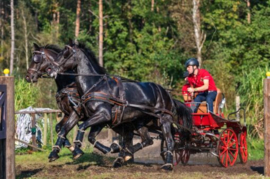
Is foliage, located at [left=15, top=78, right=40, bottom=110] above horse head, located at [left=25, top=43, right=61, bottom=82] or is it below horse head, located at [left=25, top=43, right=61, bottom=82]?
below

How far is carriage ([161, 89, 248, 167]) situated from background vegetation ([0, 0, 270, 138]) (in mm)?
12337

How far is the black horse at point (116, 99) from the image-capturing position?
467 inches

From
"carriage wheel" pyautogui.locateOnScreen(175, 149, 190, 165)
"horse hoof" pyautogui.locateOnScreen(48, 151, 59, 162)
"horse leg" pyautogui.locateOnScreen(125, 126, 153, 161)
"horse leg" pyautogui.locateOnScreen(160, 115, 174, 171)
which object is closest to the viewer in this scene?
"horse hoof" pyautogui.locateOnScreen(48, 151, 59, 162)

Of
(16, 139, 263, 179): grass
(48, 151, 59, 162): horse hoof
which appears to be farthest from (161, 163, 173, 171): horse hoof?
(48, 151, 59, 162): horse hoof

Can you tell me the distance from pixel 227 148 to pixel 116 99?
2.91 meters

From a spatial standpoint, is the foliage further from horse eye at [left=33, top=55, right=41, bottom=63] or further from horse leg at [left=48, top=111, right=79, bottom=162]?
horse leg at [left=48, top=111, right=79, bottom=162]

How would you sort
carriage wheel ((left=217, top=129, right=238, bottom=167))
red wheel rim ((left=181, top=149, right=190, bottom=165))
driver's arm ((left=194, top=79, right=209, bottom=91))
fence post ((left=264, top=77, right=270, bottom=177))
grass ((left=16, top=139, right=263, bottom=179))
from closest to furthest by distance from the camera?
fence post ((left=264, top=77, right=270, bottom=177))
grass ((left=16, top=139, right=263, bottom=179))
carriage wheel ((left=217, top=129, right=238, bottom=167))
driver's arm ((left=194, top=79, right=209, bottom=91))
red wheel rim ((left=181, top=149, right=190, bottom=165))

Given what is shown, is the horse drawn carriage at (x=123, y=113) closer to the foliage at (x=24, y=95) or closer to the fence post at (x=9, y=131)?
the fence post at (x=9, y=131)

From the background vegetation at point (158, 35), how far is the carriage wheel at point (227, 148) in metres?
12.4

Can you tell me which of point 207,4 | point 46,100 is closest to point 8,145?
point 46,100

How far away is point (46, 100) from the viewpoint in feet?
96.0

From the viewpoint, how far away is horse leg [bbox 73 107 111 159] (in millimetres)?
11602

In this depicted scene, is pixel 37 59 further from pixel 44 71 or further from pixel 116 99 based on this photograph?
pixel 116 99

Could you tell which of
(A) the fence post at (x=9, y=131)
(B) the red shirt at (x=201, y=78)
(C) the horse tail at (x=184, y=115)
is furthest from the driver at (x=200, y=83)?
(A) the fence post at (x=9, y=131)
